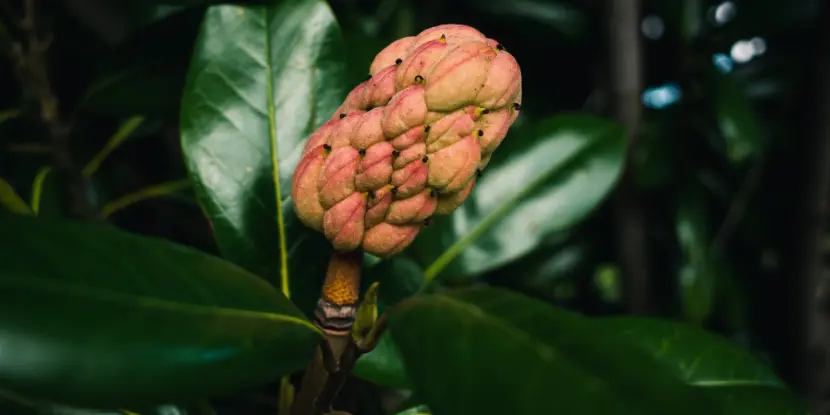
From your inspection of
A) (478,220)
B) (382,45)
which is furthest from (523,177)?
(382,45)

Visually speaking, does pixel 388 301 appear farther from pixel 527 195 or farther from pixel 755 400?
pixel 755 400

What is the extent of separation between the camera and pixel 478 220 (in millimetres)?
683

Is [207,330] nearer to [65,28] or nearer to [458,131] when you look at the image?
[458,131]

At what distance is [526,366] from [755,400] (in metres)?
0.32

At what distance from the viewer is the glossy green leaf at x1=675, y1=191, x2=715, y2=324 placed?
3.98 feet

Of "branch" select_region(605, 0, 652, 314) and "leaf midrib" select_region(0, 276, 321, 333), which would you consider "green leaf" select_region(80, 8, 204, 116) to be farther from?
"branch" select_region(605, 0, 652, 314)

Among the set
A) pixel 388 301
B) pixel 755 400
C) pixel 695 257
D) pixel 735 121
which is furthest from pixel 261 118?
pixel 695 257

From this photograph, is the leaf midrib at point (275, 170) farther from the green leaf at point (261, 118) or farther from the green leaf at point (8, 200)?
the green leaf at point (8, 200)

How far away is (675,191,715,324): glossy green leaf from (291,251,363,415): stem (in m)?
0.90

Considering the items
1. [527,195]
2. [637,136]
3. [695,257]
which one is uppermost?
[527,195]

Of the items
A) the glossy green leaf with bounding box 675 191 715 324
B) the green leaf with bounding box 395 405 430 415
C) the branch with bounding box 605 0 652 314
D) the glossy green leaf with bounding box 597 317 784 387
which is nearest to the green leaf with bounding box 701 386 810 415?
the glossy green leaf with bounding box 597 317 784 387

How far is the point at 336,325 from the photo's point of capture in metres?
0.47

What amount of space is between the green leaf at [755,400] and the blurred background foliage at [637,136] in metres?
0.33

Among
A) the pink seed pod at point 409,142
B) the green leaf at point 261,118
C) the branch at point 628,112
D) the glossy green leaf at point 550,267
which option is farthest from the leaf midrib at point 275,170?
the glossy green leaf at point 550,267
